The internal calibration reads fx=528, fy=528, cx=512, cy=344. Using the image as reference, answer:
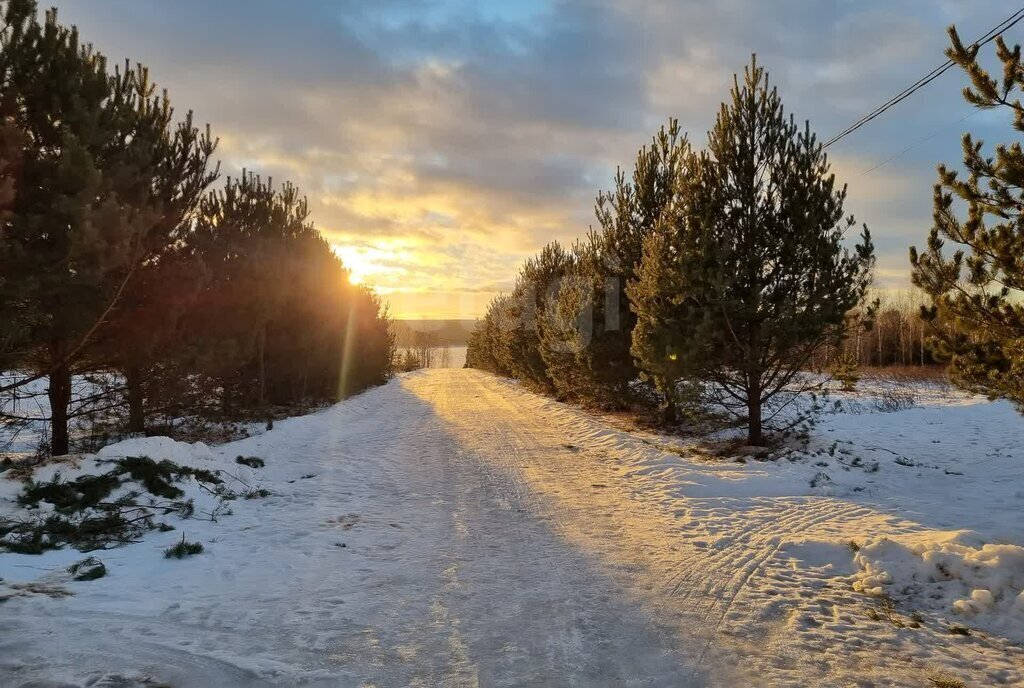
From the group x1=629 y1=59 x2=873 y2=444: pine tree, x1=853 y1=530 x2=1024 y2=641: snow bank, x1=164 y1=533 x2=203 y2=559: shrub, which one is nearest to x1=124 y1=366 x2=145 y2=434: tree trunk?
x1=164 y1=533 x2=203 y2=559: shrub

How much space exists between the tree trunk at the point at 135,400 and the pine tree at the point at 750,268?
10648 mm

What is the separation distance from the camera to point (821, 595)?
4477 millimetres

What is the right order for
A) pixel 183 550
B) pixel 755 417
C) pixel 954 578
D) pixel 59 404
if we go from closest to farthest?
pixel 954 578
pixel 183 550
pixel 59 404
pixel 755 417

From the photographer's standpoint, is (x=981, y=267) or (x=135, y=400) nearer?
(x=981, y=267)

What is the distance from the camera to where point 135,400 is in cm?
1126

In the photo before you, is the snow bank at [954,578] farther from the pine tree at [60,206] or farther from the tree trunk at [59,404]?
the tree trunk at [59,404]

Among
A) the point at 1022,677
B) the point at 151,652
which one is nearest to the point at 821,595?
the point at 1022,677

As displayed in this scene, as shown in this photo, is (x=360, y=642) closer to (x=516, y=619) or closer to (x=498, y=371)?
(x=516, y=619)

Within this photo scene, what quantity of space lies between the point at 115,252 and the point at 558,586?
27.7 ft

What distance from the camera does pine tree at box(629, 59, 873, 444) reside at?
9711 mm

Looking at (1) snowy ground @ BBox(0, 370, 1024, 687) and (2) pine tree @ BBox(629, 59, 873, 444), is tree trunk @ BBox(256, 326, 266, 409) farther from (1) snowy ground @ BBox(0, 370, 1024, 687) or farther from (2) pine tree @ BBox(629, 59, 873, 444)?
(2) pine tree @ BBox(629, 59, 873, 444)

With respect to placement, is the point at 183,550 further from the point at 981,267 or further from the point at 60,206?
the point at 981,267

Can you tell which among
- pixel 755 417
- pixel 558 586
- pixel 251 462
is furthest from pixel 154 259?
pixel 755 417

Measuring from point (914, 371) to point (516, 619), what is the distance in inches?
1671
